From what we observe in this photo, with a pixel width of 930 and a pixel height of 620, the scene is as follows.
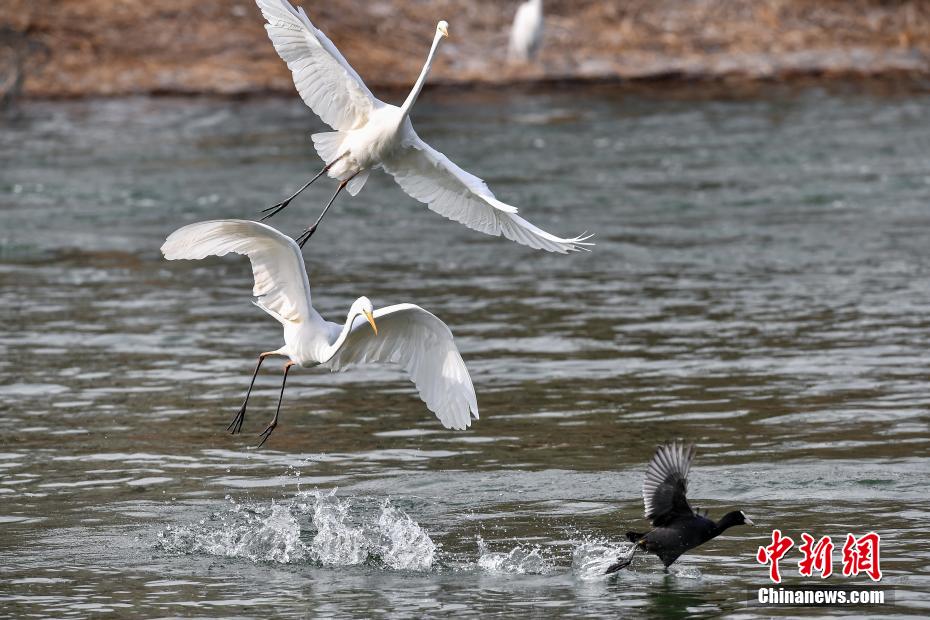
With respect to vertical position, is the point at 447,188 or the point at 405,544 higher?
the point at 447,188

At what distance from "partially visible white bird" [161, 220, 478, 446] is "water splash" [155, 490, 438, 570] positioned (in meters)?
0.68

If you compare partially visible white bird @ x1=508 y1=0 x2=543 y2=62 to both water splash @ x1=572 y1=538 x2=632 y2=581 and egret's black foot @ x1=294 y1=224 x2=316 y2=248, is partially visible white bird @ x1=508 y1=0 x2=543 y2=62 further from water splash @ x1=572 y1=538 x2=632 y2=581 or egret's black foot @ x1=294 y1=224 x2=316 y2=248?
water splash @ x1=572 y1=538 x2=632 y2=581

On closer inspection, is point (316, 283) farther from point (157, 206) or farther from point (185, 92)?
point (185, 92)

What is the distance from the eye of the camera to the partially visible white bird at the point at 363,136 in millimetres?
10492

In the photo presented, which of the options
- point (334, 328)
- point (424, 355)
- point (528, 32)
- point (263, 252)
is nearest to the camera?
point (263, 252)

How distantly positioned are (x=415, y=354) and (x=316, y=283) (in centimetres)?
732

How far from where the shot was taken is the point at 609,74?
30.2 m

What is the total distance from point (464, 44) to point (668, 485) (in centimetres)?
2329

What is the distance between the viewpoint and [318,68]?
10.7 meters

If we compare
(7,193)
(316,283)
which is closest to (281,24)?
(316,283)

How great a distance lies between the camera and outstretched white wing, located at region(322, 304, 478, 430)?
991cm

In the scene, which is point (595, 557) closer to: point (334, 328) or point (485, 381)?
point (334, 328)
